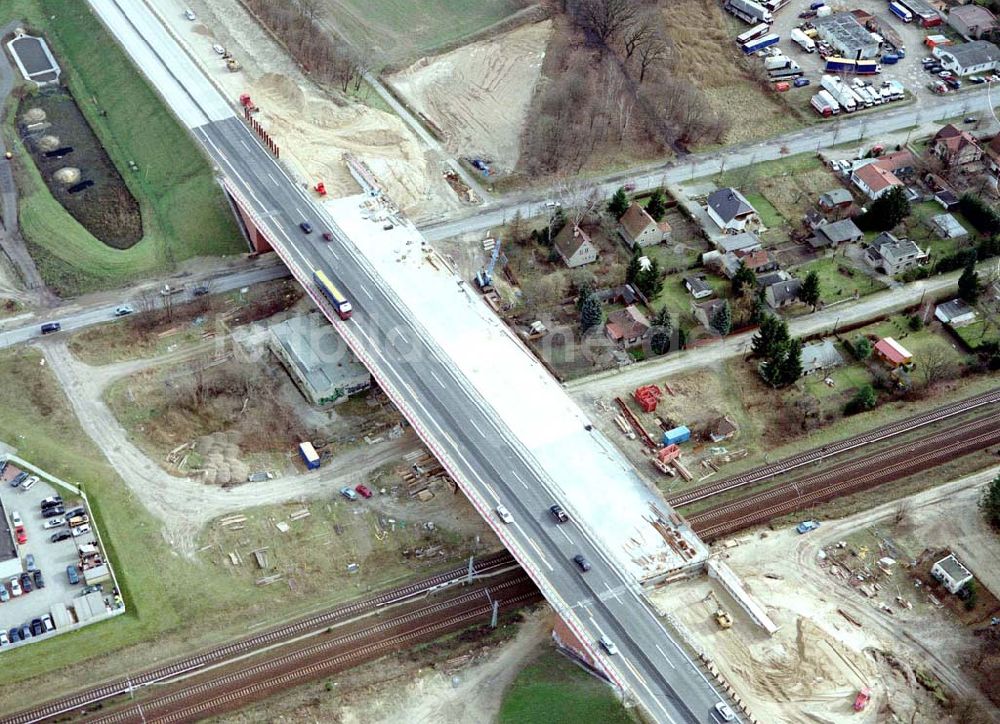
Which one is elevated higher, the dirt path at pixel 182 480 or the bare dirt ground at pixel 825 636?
the bare dirt ground at pixel 825 636

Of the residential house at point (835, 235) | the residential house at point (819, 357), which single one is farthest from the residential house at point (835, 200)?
the residential house at point (819, 357)

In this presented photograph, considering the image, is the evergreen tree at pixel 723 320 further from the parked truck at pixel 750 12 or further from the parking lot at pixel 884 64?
the parked truck at pixel 750 12

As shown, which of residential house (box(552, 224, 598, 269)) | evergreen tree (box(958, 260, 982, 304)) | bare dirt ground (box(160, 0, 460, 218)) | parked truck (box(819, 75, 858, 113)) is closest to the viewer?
evergreen tree (box(958, 260, 982, 304))

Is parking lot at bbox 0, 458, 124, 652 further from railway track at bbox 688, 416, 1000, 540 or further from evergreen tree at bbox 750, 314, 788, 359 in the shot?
evergreen tree at bbox 750, 314, 788, 359

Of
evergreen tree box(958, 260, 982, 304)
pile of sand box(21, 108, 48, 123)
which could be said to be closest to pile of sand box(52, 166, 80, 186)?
pile of sand box(21, 108, 48, 123)

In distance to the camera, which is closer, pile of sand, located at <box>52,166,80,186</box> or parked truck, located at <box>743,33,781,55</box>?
pile of sand, located at <box>52,166,80,186</box>

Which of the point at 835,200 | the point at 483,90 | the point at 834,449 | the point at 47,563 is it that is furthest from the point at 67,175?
the point at 834,449
